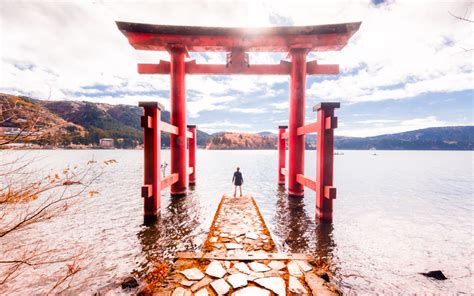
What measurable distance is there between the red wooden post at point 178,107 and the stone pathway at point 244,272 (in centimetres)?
595

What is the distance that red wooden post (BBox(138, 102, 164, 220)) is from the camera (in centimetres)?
709

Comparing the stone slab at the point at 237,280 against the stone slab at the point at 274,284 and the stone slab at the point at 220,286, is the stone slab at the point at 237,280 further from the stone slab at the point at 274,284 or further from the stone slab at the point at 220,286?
the stone slab at the point at 274,284

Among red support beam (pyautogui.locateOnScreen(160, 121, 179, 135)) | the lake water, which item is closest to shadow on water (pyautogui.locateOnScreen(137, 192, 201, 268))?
the lake water

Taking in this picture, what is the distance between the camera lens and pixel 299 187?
1091 cm

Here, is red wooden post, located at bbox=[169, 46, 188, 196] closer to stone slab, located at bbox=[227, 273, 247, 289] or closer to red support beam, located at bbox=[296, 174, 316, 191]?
red support beam, located at bbox=[296, 174, 316, 191]

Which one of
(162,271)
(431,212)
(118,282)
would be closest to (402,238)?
(431,212)

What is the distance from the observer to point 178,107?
33.6 ft

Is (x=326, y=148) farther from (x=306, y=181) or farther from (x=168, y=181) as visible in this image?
(x=168, y=181)

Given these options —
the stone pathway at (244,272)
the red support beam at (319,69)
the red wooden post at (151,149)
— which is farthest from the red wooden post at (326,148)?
the red wooden post at (151,149)

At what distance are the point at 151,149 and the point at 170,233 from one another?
3.07 metres

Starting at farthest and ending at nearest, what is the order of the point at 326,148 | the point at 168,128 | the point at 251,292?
the point at 168,128 → the point at 326,148 → the point at 251,292

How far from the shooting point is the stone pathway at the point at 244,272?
10.9 feet

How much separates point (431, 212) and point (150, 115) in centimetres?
1631

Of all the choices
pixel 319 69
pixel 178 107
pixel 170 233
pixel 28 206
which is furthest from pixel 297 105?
pixel 28 206
